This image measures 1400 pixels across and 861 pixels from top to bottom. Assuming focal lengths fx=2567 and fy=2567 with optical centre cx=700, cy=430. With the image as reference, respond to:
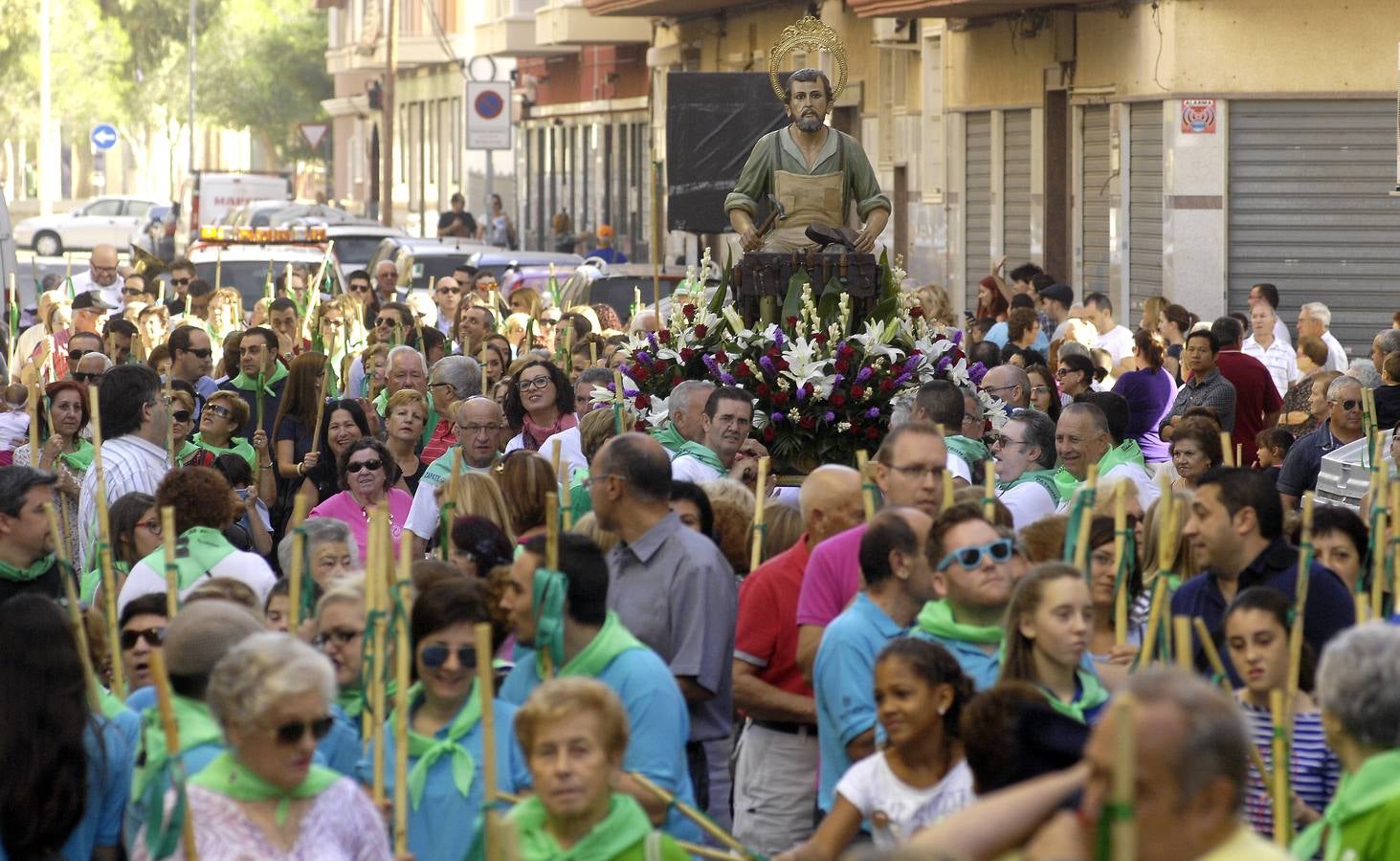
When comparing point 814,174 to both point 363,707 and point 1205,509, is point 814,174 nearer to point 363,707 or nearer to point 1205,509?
point 1205,509

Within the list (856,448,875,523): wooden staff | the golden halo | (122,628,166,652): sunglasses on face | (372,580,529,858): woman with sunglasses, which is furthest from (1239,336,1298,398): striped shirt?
(372,580,529,858): woman with sunglasses

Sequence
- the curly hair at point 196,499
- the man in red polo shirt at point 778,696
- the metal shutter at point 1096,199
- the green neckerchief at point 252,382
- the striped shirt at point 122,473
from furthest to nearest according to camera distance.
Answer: the metal shutter at point 1096,199 → the green neckerchief at point 252,382 → the striped shirt at point 122,473 → the curly hair at point 196,499 → the man in red polo shirt at point 778,696

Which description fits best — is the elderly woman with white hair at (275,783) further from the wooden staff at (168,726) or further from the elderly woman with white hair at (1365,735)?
the elderly woman with white hair at (1365,735)

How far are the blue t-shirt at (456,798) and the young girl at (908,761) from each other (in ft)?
2.06

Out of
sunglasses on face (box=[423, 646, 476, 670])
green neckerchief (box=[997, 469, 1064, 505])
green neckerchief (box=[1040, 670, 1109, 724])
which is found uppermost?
green neckerchief (box=[997, 469, 1064, 505])

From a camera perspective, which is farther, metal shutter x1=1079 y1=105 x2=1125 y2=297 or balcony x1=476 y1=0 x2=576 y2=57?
balcony x1=476 y1=0 x2=576 y2=57

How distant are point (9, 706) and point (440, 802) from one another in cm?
95

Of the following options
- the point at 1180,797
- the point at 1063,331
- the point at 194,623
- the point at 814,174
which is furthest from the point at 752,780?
the point at 1063,331

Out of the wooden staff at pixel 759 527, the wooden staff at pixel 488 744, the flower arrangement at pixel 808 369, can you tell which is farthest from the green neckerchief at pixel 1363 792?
the flower arrangement at pixel 808 369

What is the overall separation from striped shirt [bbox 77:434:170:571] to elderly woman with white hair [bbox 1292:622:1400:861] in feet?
16.8

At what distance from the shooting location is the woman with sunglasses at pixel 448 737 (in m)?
5.56

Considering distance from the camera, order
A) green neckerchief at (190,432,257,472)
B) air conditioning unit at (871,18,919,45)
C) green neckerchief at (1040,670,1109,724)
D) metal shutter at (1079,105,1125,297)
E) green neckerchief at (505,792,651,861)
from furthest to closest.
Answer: air conditioning unit at (871,18,919,45) < metal shutter at (1079,105,1125,297) < green neckerchief at (190,432,257,472) < green neckerchief at (1040,670,1109,724) < green neckerchief at (505,792,651,861)

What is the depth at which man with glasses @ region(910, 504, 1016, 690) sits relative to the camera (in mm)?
5984

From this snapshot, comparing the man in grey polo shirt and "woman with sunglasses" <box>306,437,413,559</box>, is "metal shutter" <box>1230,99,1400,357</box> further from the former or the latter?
the man in grey polo shirt
